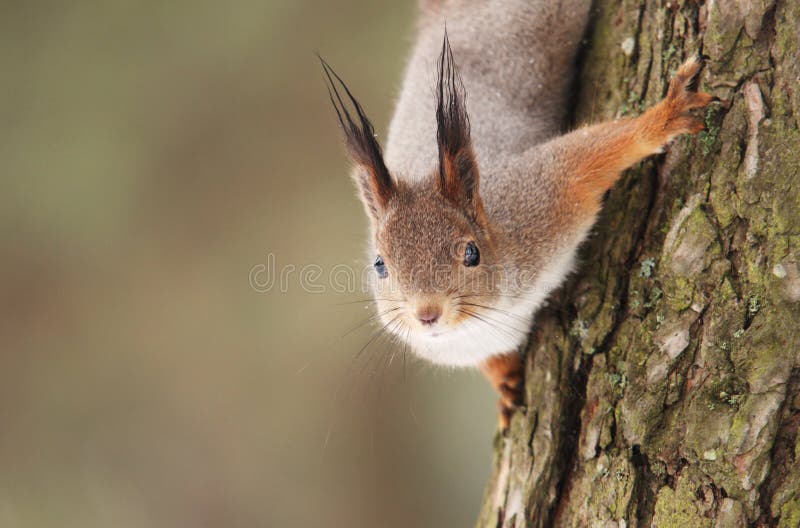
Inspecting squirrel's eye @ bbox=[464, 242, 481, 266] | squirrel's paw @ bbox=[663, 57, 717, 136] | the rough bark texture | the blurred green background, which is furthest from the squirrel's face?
the blurred green background

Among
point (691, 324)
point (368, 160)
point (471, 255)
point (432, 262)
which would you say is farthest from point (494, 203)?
point (691, 324)

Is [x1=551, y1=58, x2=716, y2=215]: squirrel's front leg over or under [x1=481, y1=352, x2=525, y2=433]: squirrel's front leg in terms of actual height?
over

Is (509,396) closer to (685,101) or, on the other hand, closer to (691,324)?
(691,324)

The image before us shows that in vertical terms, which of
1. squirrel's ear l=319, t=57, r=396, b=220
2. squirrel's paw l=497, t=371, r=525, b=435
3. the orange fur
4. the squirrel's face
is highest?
the orange fur

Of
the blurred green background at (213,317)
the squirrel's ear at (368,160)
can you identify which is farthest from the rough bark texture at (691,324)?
the blurred green background at (213,317)

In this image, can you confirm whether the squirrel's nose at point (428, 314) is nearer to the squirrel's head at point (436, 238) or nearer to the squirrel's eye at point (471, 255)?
the squirrel's head at point (436, 238)

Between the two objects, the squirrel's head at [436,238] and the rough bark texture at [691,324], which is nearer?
the rough bark texture at [691,324]

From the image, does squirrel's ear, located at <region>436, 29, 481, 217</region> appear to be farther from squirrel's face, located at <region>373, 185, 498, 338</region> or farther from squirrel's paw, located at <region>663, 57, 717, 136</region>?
squirrel's paw, located at <region>663, 57, 717, 136</region>
